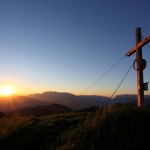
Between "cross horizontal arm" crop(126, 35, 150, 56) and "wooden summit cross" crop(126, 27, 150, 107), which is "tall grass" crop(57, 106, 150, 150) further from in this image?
"cross horizontal arm" crop(126, 35, 150, 56)

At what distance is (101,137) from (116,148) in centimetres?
87

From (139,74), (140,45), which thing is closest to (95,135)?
(139,74)

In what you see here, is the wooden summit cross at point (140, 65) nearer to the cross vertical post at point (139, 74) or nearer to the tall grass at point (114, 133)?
the cross vertical post at point (139, 74)

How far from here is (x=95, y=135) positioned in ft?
31.7

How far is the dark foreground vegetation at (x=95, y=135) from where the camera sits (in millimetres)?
9266

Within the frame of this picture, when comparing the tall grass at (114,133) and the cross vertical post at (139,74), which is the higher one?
the cross vertical post at (139,74)

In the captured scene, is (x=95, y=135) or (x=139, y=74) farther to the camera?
(x=139, y=74)

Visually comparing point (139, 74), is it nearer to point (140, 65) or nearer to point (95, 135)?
point (140, 65)

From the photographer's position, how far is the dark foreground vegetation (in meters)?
9.27

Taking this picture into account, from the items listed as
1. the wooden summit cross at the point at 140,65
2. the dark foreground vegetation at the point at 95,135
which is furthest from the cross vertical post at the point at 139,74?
the dark foreground vegetation at the point at 95,135

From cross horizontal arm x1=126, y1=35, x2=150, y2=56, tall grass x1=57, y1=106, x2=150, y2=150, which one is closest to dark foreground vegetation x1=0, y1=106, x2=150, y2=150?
tall grass x1=57, y1=106, x2=150, y2=150

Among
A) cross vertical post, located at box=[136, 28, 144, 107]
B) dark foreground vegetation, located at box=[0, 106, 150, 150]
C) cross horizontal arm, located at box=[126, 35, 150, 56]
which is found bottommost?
dark foreground vegetation, located at box=[0, 106, 150, 150]

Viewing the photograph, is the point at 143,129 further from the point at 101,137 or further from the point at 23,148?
the point at 23,148

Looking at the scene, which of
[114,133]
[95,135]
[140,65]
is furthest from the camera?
[140,65]
